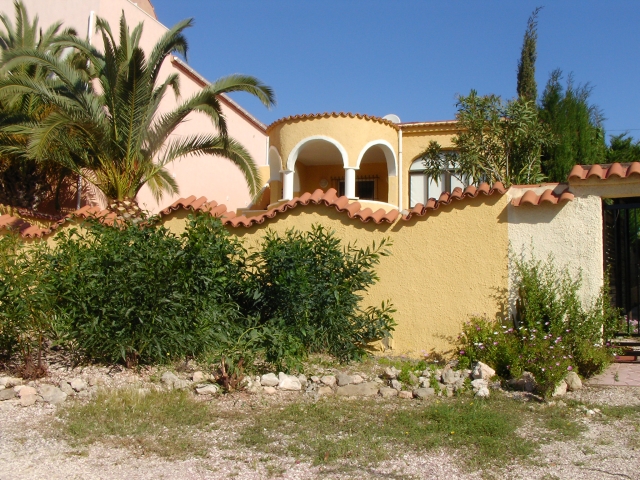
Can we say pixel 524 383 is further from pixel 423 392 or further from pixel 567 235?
pixel 567 235

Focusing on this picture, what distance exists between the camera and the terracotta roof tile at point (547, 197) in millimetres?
8062

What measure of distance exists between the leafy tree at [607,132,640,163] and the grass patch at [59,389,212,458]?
48.3 feet

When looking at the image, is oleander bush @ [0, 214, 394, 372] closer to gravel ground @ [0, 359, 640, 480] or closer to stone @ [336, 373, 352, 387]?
stone @ [336, 373, 352, 387]

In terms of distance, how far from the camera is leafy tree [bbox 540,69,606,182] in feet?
47.3

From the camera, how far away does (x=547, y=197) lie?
8.09 metres

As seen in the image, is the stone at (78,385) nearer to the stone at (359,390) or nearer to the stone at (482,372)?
the stone at (359,390)

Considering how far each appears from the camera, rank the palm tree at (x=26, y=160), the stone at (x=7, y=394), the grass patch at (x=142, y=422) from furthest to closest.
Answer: the palm tree at (x=26, y=160), the stone at (x=7, y=394), the grass patch at (x=142, y=422)

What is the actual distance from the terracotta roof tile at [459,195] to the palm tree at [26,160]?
28.2 ft

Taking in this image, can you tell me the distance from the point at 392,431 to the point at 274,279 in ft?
9.69

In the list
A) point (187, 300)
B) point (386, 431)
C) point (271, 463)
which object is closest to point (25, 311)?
point (187, 300)

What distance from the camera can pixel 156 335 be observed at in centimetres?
733

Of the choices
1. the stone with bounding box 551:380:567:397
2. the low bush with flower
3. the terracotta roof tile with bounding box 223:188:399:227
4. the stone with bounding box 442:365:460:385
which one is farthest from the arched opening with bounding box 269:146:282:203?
the stone with bounding box 551:380:567:397

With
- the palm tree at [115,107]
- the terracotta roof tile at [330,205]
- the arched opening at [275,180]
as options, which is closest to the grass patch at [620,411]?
the terracotta roof tile at [330,205]

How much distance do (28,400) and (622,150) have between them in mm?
17310
